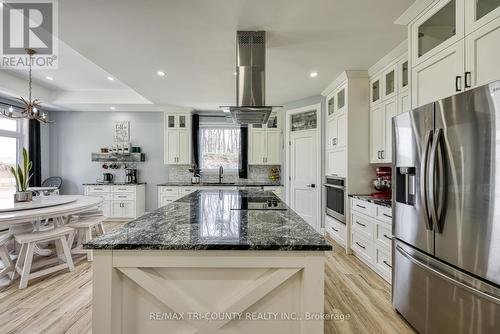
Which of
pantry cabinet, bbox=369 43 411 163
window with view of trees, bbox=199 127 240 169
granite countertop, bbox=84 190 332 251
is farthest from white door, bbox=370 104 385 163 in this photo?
window with view of trees, bbox=199 127 240 169

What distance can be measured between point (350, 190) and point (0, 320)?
3926 millimetres

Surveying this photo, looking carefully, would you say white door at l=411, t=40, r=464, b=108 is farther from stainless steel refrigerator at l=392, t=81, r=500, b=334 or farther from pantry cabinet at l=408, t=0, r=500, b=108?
stainless steel refrigerator at l=392, t=81, r=500, b=334

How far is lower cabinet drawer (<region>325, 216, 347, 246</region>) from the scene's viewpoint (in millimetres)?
3586

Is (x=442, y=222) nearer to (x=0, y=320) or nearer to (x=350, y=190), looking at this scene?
(x=350, y=190)

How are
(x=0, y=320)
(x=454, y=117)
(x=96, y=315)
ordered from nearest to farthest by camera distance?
1. (x=96, y=315)
2. (x=454, y=117)
3. (x=0, y=320)

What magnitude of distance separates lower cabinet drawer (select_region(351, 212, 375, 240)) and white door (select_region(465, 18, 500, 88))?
1.84 m

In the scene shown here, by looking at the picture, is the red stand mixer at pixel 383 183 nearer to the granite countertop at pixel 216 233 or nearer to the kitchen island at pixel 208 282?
the granite countertop at pixel 216 233

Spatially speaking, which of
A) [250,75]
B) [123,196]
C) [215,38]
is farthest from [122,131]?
[250,75]

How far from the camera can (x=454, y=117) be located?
1.44m

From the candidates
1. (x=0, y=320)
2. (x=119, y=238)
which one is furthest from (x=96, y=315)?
(x=0, y=320)

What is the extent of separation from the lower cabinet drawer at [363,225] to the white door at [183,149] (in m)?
3.73

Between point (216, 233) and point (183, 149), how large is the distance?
14.7 feet

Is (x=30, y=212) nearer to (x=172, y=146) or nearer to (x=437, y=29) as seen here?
(x=172, y=146)

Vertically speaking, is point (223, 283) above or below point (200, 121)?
below
